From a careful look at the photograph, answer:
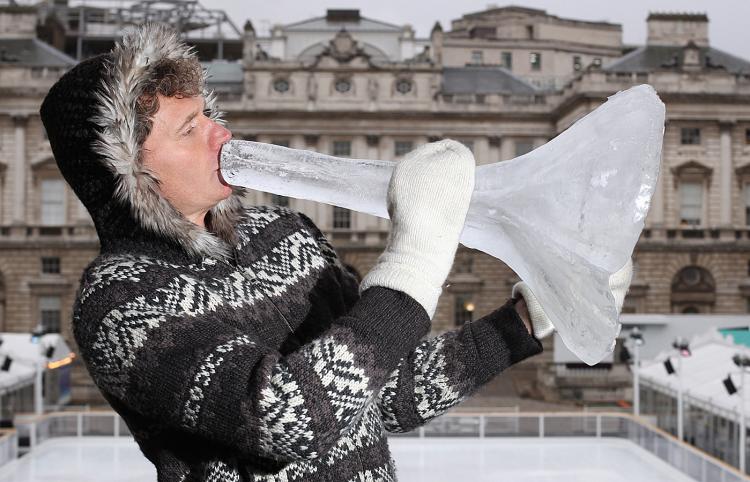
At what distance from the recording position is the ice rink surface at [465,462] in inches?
416

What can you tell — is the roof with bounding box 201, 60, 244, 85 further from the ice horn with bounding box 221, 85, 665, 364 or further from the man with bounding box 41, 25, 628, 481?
the ice horn with bounding box 221, 85, 665, 364

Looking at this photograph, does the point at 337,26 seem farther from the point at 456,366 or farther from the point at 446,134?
the point at 456,366

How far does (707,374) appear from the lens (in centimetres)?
1466

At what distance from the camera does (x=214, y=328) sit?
144 centimetres

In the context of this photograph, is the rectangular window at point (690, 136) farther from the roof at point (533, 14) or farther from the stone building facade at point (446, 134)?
the roof at point (533, 14)

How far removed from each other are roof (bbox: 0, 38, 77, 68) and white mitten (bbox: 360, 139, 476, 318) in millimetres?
35743

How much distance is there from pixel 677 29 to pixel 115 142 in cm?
3768

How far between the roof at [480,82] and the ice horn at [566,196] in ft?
113

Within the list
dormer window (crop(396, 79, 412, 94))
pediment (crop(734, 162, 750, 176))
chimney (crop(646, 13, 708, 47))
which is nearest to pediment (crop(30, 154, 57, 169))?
dormer window (crop(396, 79, 412, 94))

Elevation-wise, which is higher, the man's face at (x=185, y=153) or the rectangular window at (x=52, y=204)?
the rectangular window at (x=52, y=204)

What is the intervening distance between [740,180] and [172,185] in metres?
33.6

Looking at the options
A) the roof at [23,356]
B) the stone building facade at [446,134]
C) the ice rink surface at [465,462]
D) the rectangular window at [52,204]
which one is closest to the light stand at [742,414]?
the ice rink surface at [465,462]

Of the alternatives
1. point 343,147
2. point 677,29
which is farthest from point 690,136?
point 343,147

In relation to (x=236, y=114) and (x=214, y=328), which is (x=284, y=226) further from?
(x=236, y=114)
